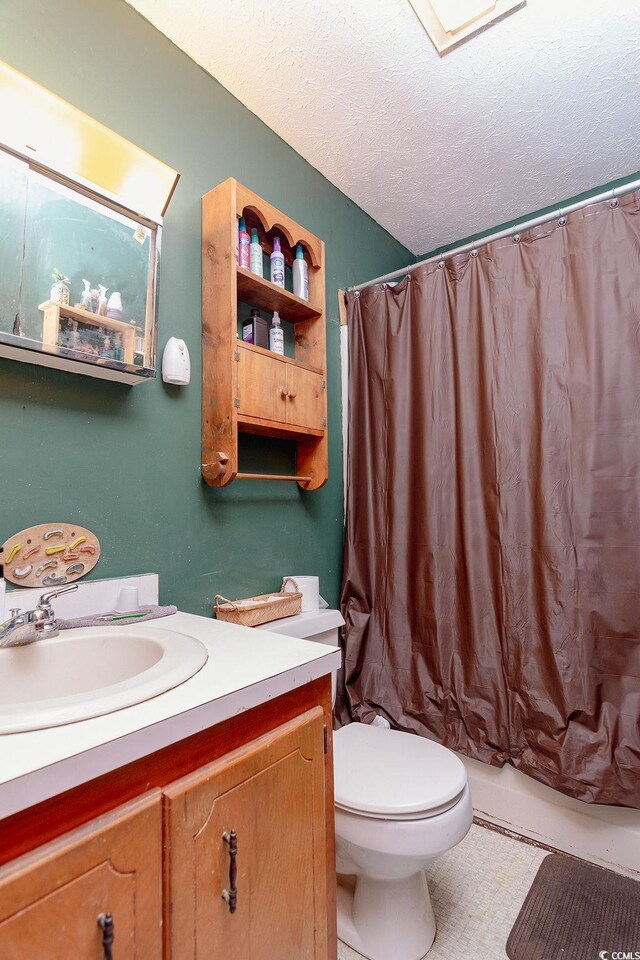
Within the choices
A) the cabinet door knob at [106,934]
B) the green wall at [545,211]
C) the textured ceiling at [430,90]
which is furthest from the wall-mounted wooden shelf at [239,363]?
the green wall at [545,211]

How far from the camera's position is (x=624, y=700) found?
141 cm

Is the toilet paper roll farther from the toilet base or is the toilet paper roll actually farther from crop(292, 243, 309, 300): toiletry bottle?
crop(292, 243, 309, 300): toiletry bottle

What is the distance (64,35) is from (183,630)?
58.9 inches

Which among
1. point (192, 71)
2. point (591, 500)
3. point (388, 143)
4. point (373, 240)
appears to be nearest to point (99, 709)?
point (591, 500)

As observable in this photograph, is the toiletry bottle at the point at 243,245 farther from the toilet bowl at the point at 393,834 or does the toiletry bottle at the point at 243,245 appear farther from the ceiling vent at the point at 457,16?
the toilet bowl at the point at 393,834

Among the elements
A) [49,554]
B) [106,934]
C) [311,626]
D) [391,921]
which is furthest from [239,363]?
[391,921]

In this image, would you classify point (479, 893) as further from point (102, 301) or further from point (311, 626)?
point (102, 301)

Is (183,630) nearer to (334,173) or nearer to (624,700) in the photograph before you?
(624,700)

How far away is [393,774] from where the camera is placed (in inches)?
47.1

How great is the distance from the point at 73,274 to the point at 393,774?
1420 millimetres

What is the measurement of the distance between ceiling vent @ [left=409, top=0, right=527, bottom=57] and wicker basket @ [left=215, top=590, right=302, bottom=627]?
1689 mm

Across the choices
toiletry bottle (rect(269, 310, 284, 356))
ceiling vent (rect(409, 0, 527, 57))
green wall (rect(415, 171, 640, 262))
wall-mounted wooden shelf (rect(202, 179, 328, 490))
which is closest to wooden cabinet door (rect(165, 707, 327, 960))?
wall-mounted wooden shelf (rect(202, 179, 328, 490))

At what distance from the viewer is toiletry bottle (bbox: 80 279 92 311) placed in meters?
1.12

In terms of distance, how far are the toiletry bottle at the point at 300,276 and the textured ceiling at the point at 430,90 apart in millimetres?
475
